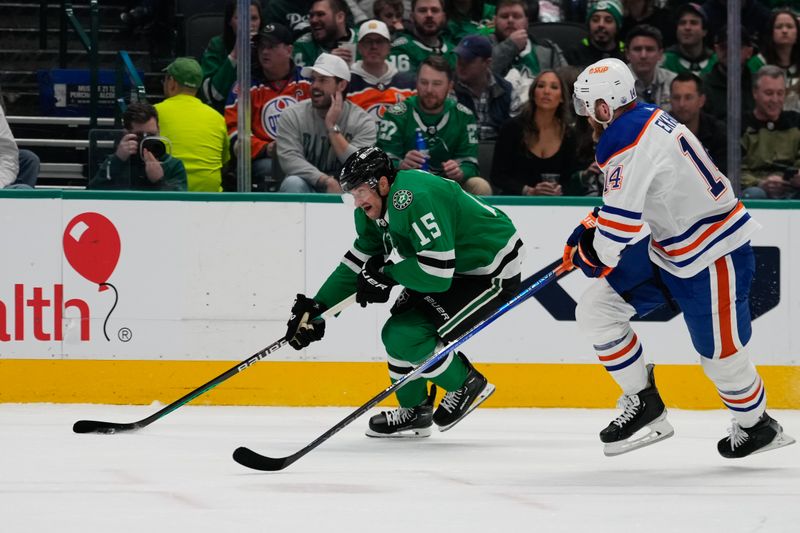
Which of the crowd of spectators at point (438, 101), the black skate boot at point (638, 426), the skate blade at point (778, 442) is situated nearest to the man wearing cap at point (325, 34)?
the crowd of spectators at point (438, 101)

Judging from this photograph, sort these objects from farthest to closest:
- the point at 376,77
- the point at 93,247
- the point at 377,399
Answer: the point at 376,77 → the point at 93,247 → the point at 377,399

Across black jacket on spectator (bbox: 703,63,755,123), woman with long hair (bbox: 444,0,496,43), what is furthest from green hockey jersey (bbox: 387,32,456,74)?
black jacket on spectator (bbox: 703,63,755,123)

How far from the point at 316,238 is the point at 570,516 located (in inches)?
106

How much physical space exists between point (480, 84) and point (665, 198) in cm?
263

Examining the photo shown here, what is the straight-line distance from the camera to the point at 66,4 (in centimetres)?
698

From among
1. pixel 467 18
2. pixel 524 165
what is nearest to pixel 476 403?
pixel 524 165

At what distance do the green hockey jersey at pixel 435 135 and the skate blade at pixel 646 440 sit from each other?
2088 millimetres

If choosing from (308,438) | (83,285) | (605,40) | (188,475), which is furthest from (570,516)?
(605,40)

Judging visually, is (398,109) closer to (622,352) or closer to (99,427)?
(99,427)

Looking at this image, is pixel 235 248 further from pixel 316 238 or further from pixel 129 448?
pixel 129 448

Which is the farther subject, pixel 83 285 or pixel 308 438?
pixel 83 285

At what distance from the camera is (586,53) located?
685 cm

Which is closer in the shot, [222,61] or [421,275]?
[421,275]

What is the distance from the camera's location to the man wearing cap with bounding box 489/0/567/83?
6.72 metres
